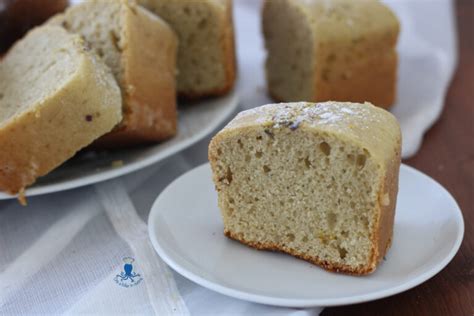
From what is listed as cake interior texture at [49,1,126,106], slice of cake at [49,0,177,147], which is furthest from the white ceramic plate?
cake interior texture at [49,1,126,106]

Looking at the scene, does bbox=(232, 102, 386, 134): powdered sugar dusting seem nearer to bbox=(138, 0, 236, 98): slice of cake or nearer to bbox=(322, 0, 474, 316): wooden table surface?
bbox=(322, 0, 474, 316): wooden table surface

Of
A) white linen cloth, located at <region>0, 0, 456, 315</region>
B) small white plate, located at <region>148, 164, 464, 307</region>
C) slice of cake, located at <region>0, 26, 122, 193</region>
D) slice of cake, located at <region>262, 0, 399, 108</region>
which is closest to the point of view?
small white plate, located at <region>148, 164, 464, 307</region>

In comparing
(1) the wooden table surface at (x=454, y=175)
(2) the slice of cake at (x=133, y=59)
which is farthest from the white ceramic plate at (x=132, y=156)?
(1) the wooden table surface at (x=454, y=175)

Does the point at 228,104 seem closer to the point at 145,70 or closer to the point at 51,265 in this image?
the point at 145,70

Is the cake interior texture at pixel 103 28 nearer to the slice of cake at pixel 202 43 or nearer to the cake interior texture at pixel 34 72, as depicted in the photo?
the cake interior texture at pixel 34 72

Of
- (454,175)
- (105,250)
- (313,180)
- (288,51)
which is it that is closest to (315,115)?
(313,180)

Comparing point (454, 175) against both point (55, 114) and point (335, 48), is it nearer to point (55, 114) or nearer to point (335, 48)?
point (335, 48)

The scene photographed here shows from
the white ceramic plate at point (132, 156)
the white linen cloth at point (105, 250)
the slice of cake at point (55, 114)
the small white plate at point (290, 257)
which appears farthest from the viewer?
the white ceramic plate at point (132, 156)

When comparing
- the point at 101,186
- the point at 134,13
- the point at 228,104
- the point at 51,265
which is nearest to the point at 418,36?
the point at 228,104
